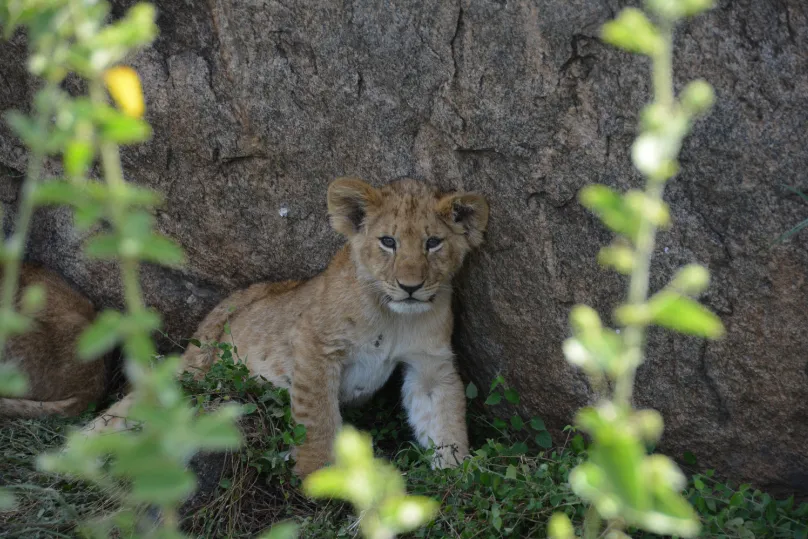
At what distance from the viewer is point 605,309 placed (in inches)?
157

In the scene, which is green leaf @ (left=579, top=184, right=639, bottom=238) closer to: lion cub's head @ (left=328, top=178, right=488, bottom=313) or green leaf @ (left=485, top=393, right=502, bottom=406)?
lion cub's head @ (left=328, top=178, right=488, bottom=313)

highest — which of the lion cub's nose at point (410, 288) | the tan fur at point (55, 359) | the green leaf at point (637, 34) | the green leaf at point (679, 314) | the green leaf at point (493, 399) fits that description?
the green leaf at point (637, 34)

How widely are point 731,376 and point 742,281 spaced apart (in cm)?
41

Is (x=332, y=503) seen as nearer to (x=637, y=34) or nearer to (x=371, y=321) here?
(x=371, y=321)

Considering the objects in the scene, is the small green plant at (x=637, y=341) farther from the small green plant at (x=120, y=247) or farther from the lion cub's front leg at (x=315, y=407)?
the lion cub's front leg at (x=315, y=407)

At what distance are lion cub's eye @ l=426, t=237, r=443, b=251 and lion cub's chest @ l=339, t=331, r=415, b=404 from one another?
1.57 feet

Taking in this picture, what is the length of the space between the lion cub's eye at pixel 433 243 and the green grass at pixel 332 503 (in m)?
0.72

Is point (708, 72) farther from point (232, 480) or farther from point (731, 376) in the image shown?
point (232, 480)

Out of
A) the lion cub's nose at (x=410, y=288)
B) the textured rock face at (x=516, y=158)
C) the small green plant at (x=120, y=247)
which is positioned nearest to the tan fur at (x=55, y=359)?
the textured rock face at (x=516, y=158)

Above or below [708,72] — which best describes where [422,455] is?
below

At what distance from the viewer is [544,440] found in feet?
14.3

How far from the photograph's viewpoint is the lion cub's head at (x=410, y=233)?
4281 millimetres

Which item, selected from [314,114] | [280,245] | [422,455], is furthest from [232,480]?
[314,114]

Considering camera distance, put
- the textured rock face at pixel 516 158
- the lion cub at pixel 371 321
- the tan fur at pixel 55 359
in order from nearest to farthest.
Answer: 1. the textured rock face at pixel 516 158
2. the lion cub at pixel 371 321
3. the tan fur at pixel 55 359
